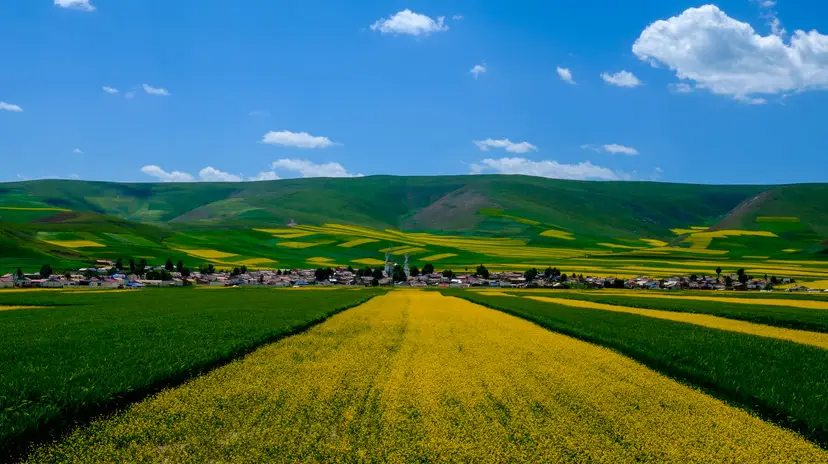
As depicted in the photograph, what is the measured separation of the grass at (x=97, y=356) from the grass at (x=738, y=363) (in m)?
14.2

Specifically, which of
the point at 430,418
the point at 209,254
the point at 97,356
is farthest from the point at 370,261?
the point at 430,418

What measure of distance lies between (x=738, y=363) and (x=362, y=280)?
104 m

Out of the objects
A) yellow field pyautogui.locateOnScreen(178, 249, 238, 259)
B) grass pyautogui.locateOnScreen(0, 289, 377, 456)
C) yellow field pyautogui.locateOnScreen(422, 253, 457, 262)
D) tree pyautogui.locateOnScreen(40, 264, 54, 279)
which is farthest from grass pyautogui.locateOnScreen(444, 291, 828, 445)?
yellow field pyautogui.locateOnScreen(422, 253, 457, 262)

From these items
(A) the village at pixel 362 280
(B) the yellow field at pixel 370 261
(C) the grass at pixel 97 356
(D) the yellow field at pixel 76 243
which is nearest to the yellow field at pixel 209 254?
(D) the yellow field at pixel 76 243

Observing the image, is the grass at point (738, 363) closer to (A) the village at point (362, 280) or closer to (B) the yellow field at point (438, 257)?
(A) the village at point (362, 280)

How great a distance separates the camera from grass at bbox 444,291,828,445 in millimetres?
12289

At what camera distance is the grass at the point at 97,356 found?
10.8m

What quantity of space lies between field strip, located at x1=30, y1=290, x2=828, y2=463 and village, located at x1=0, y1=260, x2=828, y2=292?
86.2 meters

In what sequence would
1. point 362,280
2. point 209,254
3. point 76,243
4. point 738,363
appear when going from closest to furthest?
point 738,363, point 362,280, point 76,243, point 209,254

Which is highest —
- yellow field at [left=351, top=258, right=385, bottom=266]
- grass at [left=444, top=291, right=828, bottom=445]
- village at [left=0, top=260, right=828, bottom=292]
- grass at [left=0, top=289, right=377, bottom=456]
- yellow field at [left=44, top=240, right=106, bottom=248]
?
yellow field at [left=44, top=240, right=106, bottom=248]

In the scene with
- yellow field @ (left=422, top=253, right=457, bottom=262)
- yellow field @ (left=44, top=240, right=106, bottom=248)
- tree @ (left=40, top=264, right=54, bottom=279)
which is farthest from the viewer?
yellow field @ (left=422, top=253, right=457, bottom=262)

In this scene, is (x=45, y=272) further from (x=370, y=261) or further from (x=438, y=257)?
(x=438, y=257)

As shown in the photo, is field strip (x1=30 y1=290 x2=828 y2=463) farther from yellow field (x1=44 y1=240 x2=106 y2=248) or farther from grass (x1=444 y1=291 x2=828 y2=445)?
yellow field (x1=44 y1=240 x2=106 y2=248)

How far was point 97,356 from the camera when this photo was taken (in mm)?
16578
